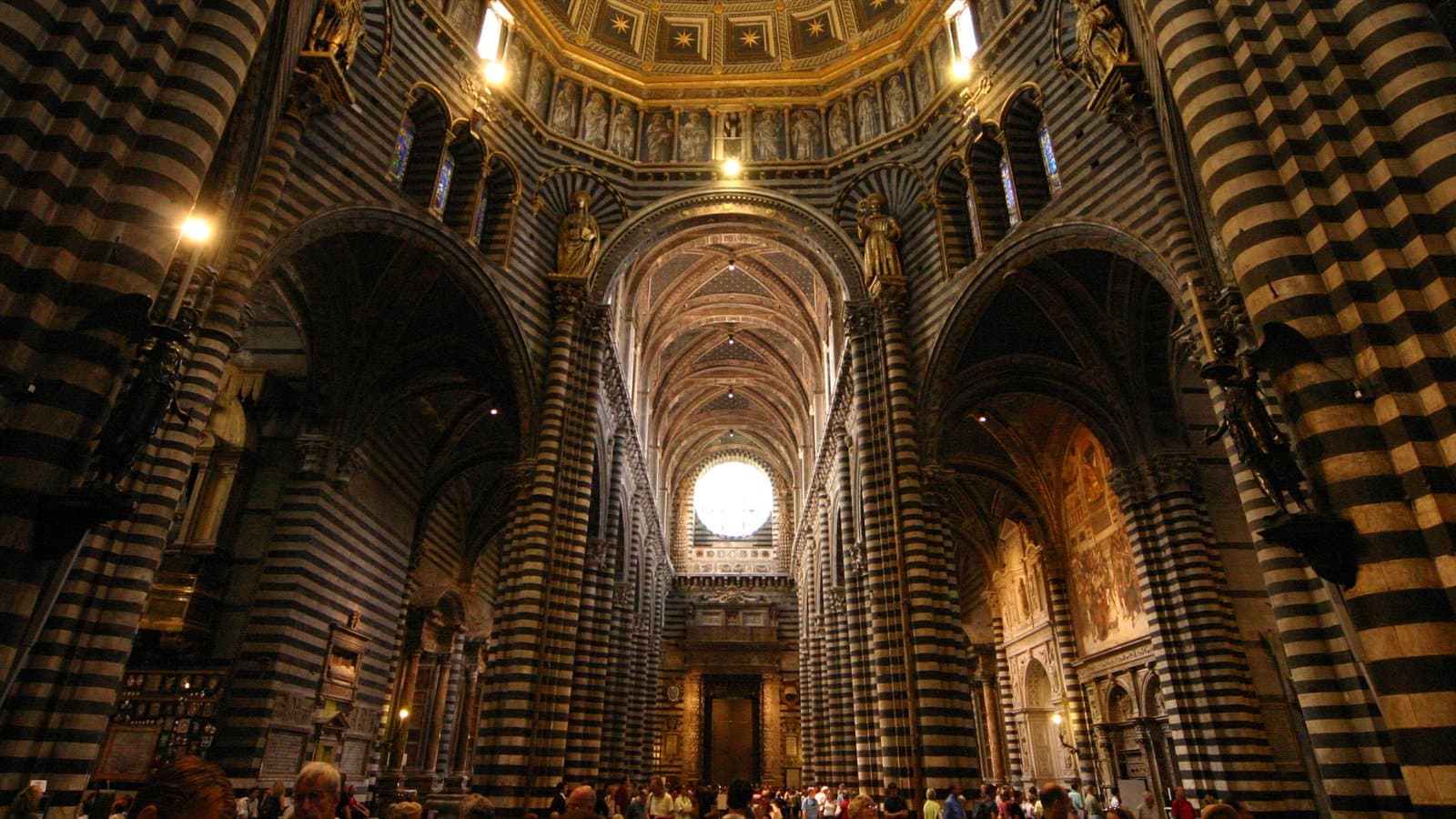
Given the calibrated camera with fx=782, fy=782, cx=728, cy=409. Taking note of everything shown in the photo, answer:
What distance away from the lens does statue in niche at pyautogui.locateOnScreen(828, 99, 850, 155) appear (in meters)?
20.7

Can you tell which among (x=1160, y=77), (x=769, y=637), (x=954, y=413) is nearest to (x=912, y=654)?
(x=954, y=413)

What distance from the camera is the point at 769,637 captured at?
3856 cm

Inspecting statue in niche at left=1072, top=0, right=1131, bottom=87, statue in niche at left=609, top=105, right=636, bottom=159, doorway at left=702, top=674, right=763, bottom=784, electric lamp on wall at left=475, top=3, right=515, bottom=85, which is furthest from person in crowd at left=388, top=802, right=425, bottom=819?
doorway at left=702, top=674, right=763, bottom=784

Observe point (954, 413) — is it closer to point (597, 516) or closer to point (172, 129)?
point (597, 516)

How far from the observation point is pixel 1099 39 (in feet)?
38.5

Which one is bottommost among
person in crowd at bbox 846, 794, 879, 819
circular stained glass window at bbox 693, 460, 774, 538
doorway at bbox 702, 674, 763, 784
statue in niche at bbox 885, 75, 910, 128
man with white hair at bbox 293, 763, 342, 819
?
person in crowd at bbox 846, 794, 879, 819

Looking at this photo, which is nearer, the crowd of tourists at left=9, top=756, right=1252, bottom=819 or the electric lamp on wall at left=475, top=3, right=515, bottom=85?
the crowd of tourists at left=9, top=756, right=1252, bottom=819

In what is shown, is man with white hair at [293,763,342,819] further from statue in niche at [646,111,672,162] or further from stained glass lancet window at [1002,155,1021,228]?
statue in niche at [646,111,672,162]

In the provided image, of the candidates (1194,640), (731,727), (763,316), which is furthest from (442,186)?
(731,727)

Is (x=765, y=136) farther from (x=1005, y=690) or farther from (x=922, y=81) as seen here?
(x=1005, y=690)

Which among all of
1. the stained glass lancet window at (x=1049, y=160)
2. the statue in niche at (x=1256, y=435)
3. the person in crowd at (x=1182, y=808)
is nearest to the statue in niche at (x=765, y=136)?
the stained glass lancet window at (x=1049, y=160)

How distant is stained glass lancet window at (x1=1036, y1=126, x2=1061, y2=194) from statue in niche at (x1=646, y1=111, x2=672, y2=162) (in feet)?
31.6

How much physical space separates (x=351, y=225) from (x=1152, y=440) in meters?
16.8

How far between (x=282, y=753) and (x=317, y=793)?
15201mm
